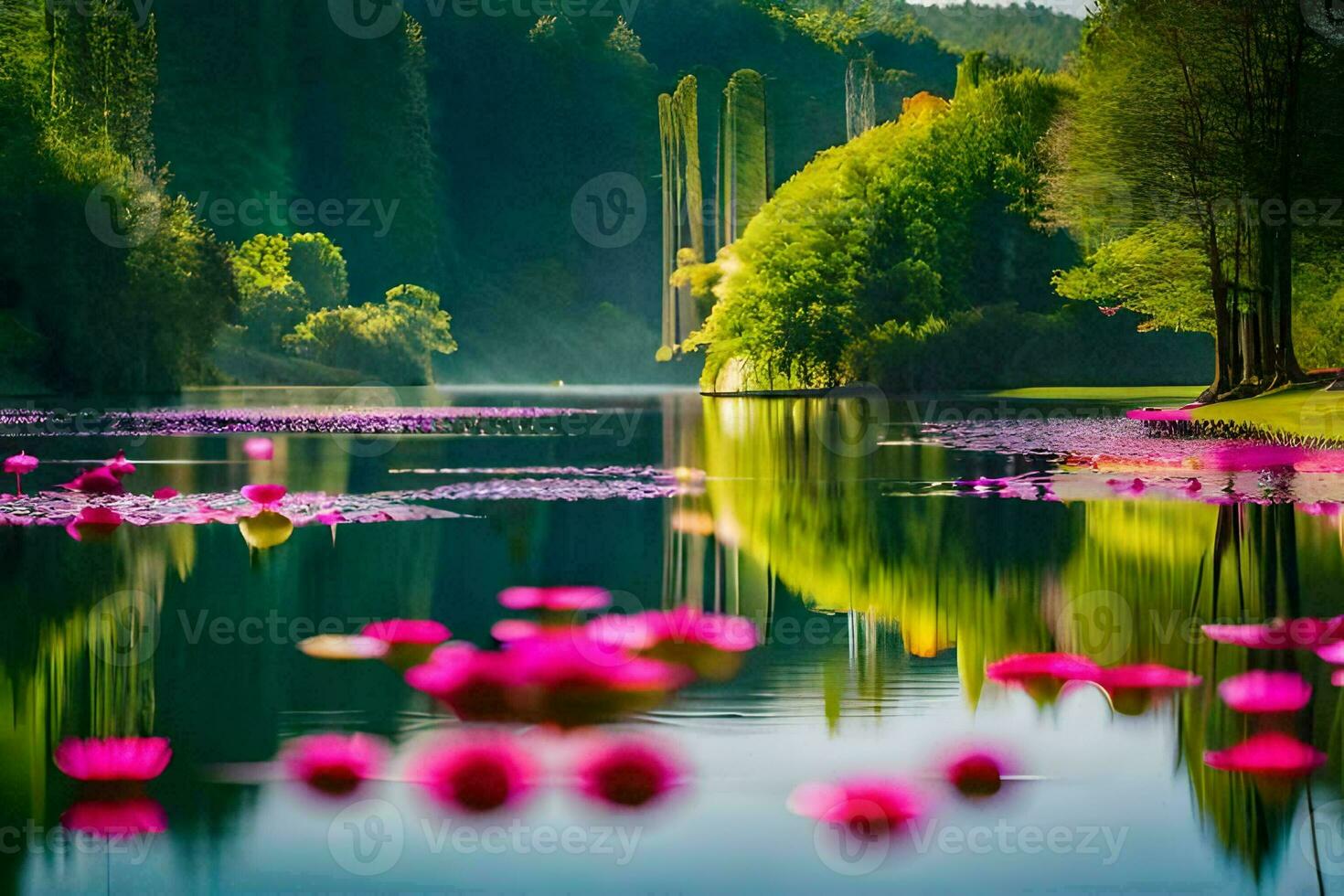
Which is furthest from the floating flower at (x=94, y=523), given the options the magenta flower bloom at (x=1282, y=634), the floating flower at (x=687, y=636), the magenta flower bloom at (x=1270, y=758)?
the magenta flower bloom at (x=1270, y=758)

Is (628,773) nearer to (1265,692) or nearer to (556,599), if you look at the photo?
(1265,692)

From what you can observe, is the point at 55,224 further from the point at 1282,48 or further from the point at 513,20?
the point at 513,20

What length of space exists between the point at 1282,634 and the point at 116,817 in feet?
10.6

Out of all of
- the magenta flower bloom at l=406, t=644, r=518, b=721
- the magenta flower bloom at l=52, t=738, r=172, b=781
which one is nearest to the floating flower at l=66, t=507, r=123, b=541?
the magenta flower bloom at l=406, t=644, r=518, b=721

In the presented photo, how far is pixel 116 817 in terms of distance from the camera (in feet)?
8.59

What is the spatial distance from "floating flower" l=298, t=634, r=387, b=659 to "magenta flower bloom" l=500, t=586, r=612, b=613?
0.79 meters

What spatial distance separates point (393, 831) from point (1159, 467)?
1040 cm

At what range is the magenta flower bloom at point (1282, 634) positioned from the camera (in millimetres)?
4219

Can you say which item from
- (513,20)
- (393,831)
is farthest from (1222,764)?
(513,20)

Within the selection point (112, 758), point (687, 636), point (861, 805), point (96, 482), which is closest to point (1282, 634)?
point (687, 636)

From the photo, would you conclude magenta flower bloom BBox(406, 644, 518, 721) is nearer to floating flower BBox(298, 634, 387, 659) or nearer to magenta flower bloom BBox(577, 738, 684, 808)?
floating flower BBox(298, 634, 387, 659)

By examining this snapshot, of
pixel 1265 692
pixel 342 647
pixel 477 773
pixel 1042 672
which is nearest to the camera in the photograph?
pixel 477 773

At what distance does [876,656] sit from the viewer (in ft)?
13.5

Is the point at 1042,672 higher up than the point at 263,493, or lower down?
lower down
